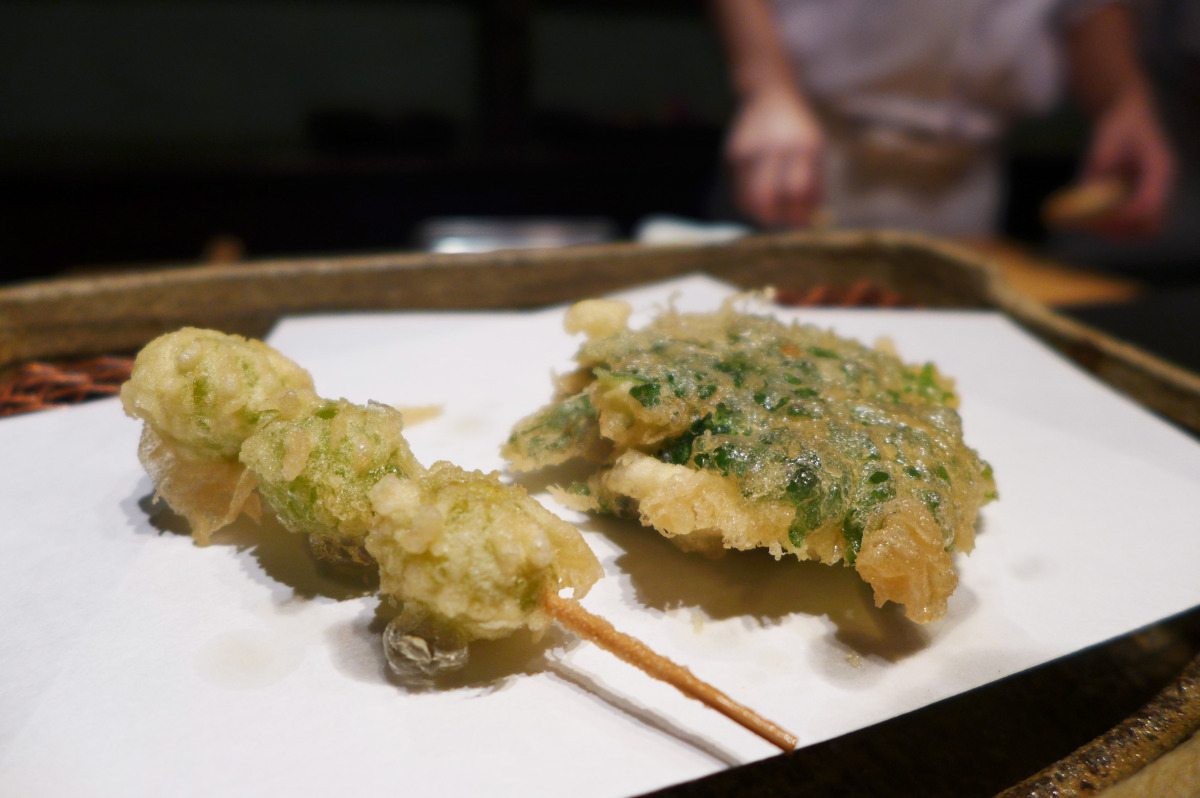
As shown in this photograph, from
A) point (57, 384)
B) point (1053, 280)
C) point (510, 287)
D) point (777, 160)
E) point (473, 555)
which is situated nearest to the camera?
point (473, 555)

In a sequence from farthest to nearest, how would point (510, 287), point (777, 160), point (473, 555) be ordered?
point (777, 160) < point (510, 287) < point (473, 555)

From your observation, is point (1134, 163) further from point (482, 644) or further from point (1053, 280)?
point (482, 644)

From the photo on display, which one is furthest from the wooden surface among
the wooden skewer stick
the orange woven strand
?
the orange woven strand

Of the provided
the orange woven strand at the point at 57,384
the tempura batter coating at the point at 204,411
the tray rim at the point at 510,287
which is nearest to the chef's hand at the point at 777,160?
the tray rim at the point at 510,287

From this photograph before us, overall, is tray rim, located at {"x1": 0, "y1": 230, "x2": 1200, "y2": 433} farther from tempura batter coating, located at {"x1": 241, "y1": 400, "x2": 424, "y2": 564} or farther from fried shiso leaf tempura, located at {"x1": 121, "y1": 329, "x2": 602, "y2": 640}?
tempura batter coating, located at {"x1": 241, "y1": 400, "x2": 424, "y2": 564}

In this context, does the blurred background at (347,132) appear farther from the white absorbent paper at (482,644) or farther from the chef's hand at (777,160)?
the white absorbent paper at (482,644)

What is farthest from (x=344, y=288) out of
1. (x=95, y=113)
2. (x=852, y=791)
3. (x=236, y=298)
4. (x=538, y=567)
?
(x=95, y=113)

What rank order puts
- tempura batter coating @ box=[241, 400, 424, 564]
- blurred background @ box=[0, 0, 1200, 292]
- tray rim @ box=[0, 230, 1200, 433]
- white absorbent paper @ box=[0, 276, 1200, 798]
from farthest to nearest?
blurred background @ box=[0, 0, 1200, 292]
tray rim @ box=[0, 230, 1200, 433]
tempura batter coating @ box=[241, 400, 424, 564]
white absorbent paper @ box=[0, 276, 1200, 798]

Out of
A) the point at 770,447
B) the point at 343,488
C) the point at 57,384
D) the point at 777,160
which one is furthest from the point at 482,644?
the point at 777,160
